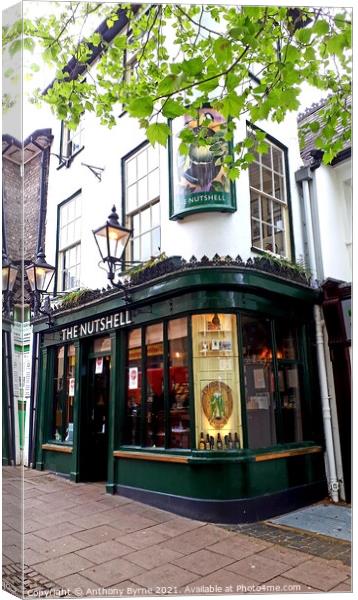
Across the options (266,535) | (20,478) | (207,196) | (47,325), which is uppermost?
(207,196)

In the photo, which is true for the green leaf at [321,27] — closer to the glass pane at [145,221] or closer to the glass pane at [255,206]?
the glass pane at [255,206]

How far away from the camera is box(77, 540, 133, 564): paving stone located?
3.17m

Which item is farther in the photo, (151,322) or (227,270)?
(151,322)

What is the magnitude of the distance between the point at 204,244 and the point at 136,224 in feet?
2.22

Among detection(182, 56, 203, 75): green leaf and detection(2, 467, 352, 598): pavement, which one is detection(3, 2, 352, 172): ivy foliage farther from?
detection(2, 467, 352, 598): pavement

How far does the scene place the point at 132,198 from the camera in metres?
4.45

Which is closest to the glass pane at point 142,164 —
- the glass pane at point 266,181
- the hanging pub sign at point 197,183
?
the hanging pub sign at point 197,183

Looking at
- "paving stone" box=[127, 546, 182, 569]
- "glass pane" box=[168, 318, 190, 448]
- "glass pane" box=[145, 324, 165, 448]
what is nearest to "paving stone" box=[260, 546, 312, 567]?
"paving stone" box=[127, 546, 182, 569]

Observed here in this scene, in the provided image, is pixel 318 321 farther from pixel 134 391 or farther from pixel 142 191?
pixel 134 391

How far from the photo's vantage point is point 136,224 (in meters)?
4.28

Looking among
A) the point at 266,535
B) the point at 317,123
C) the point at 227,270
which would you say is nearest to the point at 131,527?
the point at 266,535

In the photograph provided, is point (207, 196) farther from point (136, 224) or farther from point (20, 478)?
point (20, 478)

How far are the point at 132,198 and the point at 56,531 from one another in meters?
3.00

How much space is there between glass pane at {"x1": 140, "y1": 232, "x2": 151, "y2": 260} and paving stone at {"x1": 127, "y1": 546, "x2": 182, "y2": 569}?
2.48m
